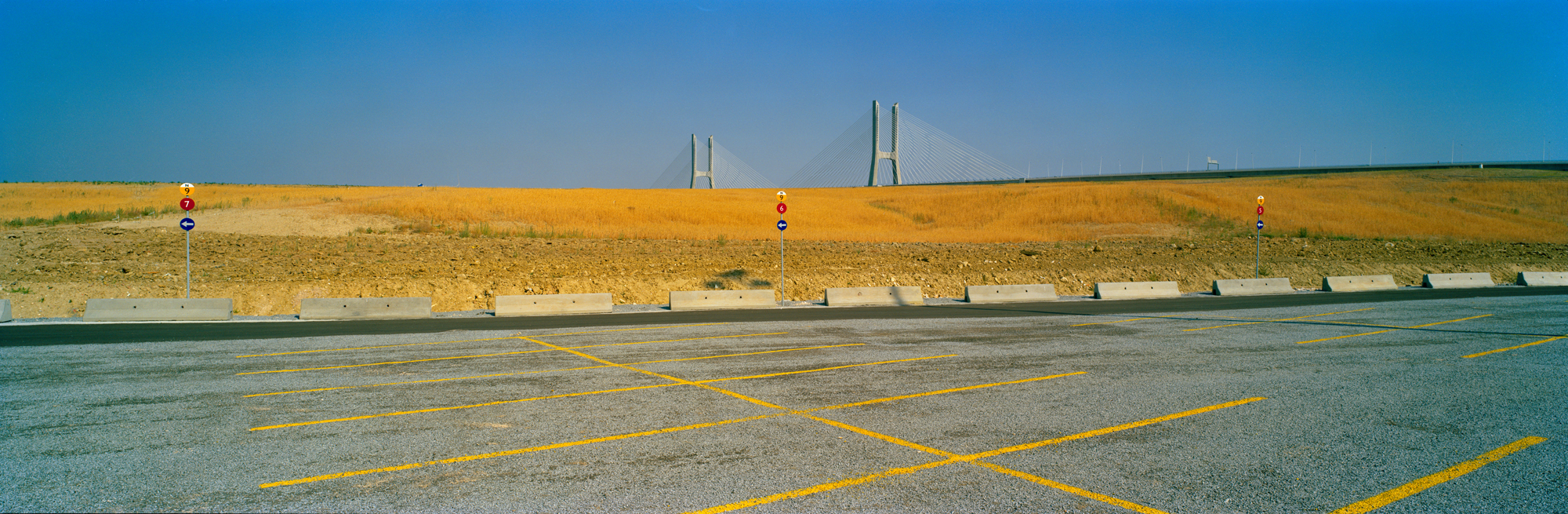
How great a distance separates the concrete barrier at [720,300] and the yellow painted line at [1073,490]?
14175 mm

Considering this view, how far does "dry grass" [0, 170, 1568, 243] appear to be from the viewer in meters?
40.5

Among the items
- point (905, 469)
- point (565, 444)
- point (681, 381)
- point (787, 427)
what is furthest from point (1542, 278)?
point (565, 444)

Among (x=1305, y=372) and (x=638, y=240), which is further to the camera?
(x=638, y=240)

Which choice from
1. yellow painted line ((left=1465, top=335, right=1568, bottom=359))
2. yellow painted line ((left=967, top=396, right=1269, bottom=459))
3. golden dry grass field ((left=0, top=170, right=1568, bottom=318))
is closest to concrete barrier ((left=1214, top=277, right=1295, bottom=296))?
golden dry grass field ((left=0, top=170, right=1568, bottom=318))

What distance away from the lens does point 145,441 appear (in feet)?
20.5

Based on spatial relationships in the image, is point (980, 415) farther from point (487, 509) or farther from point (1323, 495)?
point (487, 509)

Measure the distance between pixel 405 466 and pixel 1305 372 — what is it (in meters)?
10.3

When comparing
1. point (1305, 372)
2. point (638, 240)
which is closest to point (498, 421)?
point (1305, 372)

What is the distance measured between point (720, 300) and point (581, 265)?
7.96m

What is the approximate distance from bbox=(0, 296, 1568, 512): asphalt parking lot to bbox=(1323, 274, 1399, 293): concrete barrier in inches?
623

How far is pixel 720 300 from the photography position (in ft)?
66.0

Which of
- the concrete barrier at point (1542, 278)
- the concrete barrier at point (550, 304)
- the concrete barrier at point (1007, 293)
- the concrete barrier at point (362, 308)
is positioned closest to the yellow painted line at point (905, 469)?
the concrete barrier at point (550, 304)

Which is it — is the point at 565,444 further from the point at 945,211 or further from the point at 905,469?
the point at 945,211

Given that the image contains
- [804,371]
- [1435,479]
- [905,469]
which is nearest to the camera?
[1435,479]
